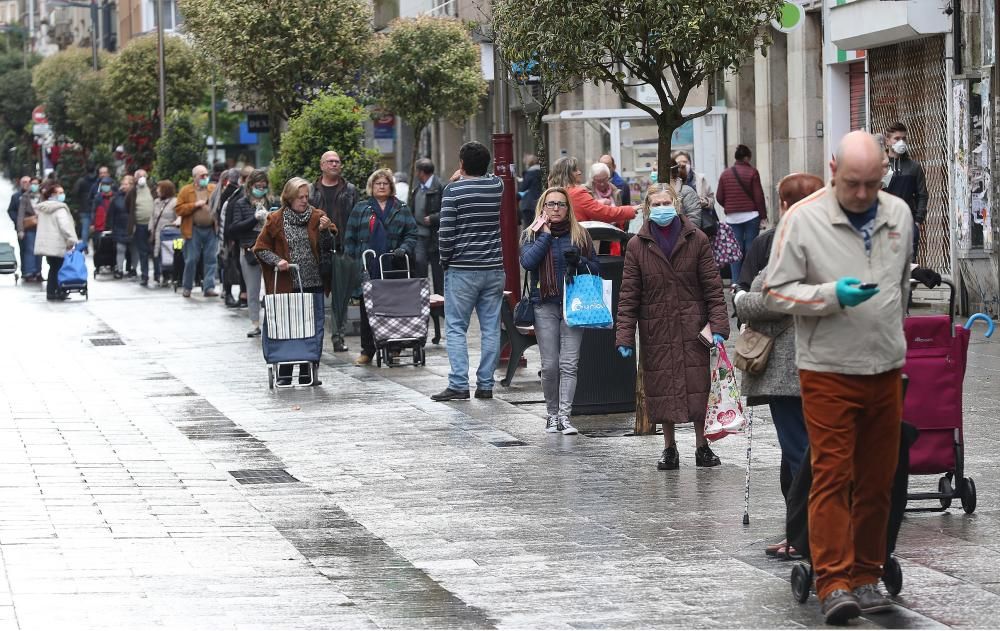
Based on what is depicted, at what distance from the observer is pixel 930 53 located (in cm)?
2222

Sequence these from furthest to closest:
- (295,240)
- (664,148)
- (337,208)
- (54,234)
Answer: (54,234)
(337,208)
(664,148)
(295,240)

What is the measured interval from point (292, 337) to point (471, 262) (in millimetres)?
2159

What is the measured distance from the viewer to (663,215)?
10.5m

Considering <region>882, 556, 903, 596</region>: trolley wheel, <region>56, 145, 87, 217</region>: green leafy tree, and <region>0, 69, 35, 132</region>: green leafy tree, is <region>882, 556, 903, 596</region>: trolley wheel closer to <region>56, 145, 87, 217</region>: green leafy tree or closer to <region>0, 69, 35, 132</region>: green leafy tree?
<region>56, 145, 87, 217</region>: green leafy tree

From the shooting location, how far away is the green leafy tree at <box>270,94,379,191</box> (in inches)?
842

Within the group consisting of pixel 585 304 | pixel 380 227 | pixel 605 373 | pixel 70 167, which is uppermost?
pixel 70 167

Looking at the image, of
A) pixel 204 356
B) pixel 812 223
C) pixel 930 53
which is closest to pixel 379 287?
pixel 204 356

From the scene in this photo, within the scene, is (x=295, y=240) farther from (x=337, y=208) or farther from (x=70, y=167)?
(x=70, y=167)

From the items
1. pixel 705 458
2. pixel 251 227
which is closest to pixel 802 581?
pixel 705 458

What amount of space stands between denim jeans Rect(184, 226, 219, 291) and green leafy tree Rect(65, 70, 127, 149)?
3349 cm

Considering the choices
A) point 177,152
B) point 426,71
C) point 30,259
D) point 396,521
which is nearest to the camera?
point 396,521

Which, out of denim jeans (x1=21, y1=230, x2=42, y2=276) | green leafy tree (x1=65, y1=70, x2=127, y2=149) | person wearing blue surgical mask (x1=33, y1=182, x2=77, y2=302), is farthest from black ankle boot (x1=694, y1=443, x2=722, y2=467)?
green leafy tree (x1=65, y1=70, x2=127, y2=149)

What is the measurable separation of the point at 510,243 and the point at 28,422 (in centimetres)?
499

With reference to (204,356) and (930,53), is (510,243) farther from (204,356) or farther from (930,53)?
(930,53)
